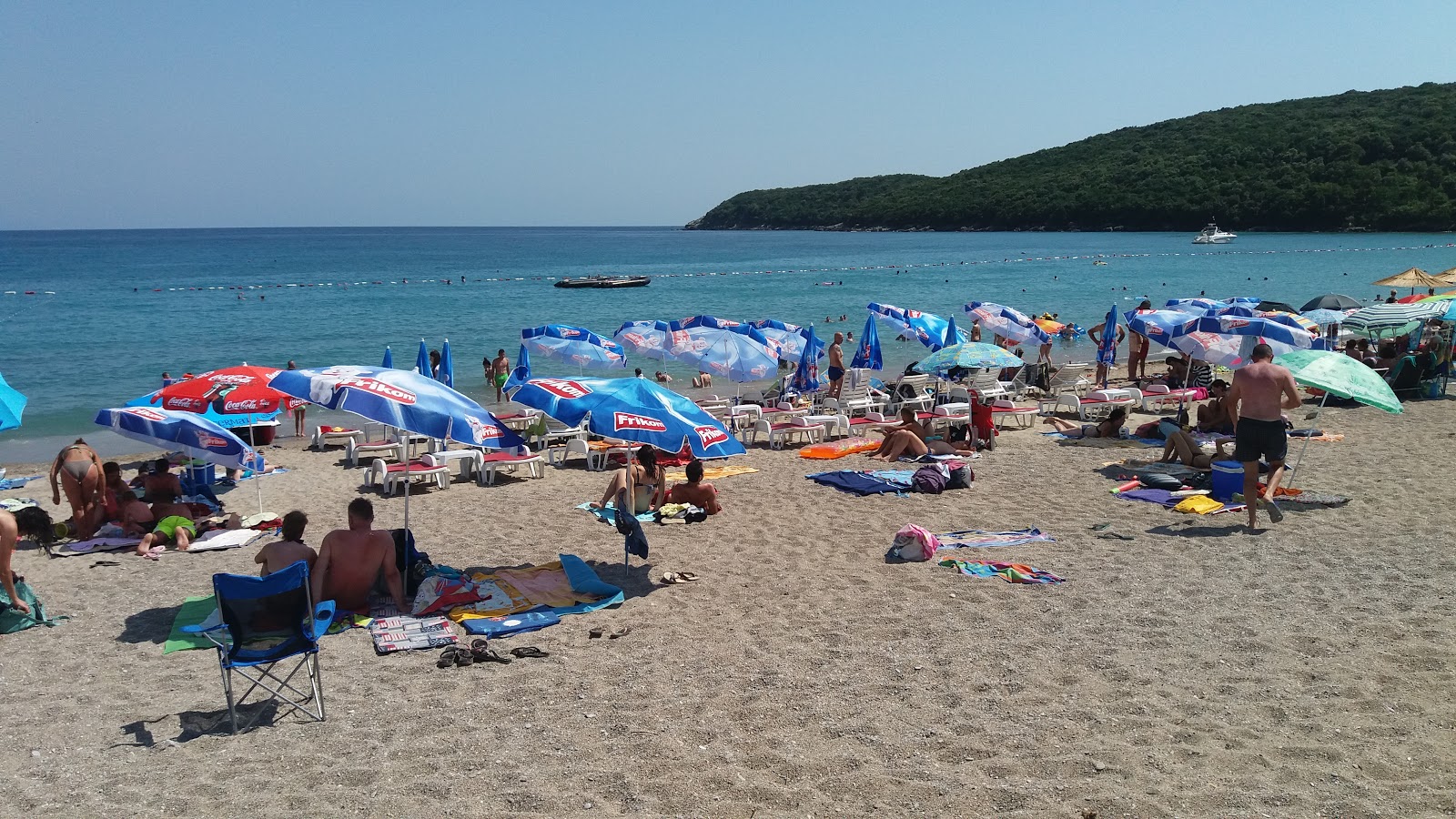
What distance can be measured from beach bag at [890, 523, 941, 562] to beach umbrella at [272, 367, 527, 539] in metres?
3.09

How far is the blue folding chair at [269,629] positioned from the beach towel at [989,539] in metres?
4.86

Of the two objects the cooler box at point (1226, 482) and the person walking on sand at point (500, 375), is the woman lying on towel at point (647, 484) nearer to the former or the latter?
the cooler box at point (1226, 482)

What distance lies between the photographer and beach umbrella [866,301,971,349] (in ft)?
53.9

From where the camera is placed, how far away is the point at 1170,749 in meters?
4.47

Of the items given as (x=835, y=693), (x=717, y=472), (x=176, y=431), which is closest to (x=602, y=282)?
(x=717, y=472)

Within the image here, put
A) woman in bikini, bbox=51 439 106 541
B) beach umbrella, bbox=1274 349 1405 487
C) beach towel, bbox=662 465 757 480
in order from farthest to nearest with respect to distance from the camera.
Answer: beach towel, bbox=662 465 757 480
woman in bikini, bbox=51 439 106 541
beach umbrella, bbox=1274 349 1405 487

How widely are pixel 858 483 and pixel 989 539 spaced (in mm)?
2316

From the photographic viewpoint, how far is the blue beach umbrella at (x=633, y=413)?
680cm

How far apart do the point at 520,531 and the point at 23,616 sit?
12.1 ft

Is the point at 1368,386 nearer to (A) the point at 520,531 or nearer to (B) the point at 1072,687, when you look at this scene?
(B) the point at 1072,687

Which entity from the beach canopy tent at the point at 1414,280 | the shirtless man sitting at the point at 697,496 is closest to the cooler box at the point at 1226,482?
the shirtless man sitting at the point at 697,496

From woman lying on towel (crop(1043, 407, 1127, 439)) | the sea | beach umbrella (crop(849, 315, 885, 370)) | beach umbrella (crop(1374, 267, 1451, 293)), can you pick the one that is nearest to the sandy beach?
A: woman lying on towel (crop(1043, 407, 1127, 439))

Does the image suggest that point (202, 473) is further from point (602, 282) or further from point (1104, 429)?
point (602, 282)

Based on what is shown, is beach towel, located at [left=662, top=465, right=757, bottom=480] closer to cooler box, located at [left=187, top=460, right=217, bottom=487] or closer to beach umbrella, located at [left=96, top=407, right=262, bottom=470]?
beach umbrella, located at [left=96, top=407, right=262, bottom=470]
